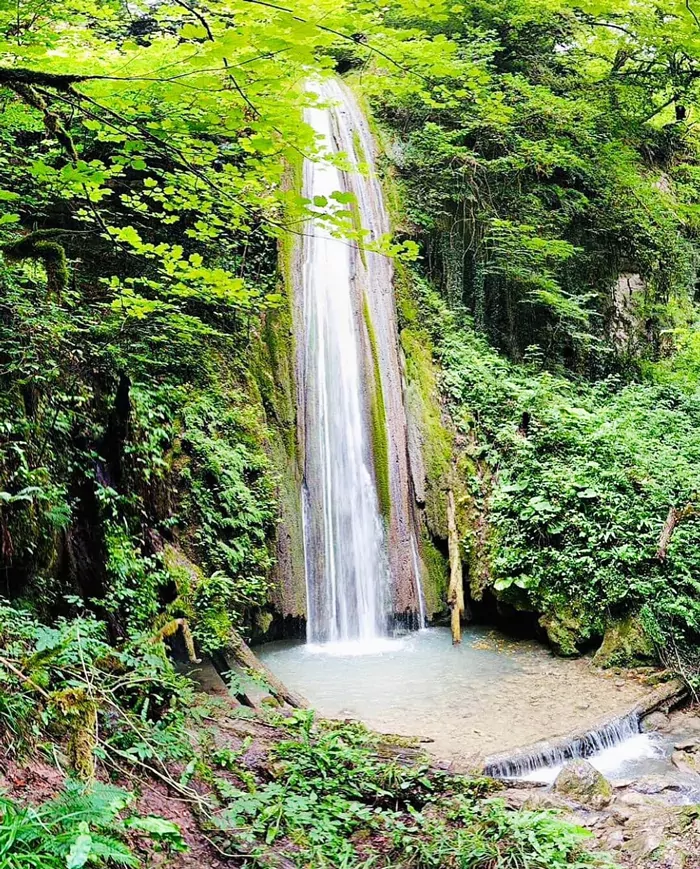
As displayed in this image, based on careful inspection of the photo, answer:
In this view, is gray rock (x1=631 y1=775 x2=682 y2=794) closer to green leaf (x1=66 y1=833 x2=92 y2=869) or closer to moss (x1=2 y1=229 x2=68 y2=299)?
green leaf (x1=66 y1=833 x2=92 y2=869)

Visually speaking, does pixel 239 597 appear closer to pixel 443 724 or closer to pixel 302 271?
pixel 443 724

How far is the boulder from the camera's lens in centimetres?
427

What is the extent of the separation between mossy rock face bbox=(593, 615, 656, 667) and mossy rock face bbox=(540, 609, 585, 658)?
27 centimetres

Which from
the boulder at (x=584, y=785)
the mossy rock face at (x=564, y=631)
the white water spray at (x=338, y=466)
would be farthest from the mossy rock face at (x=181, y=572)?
the mossy rock face at (x=564, y=631)

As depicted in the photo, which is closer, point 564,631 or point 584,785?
point 584,785

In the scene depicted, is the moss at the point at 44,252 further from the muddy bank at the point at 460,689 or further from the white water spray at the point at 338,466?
the muddy bank at the point at 460,689

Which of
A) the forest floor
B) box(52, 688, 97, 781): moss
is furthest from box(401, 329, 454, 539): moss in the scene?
box(52, 688, 97, 781): moss

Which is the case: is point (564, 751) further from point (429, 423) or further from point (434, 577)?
point (429, 423)

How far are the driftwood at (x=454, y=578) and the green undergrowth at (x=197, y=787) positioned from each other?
3.65 meters

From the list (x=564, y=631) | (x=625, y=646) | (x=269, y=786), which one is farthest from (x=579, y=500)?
(x=269, y=786)

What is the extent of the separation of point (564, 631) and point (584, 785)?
318 cm

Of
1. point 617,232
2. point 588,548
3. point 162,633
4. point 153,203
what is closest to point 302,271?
point 153,203

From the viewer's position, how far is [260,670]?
17.0ft

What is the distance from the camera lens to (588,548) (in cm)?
758
